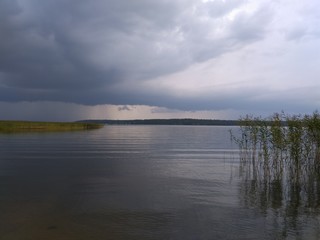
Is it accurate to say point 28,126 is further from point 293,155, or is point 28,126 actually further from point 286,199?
point 286,199

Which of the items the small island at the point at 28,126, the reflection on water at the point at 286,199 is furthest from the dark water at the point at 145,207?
the small island at the point at 28,126

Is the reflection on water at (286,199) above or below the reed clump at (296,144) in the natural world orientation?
below

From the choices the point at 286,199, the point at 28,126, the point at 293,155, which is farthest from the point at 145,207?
the point at 28,126

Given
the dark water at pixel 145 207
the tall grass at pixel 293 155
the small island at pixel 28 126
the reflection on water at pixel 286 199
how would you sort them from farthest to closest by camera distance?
the small island at pixel 28 126, the tall grass at pixel 293 155, the reflection on water at pixel 286 199, the dark water at pixel 145 207

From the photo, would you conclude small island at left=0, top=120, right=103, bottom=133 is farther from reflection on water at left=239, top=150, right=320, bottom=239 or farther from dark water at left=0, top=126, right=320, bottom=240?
reflection on water at left=239, top=150, right=320, bottom=239

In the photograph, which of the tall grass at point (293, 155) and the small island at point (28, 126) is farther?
the small island at point (28, 126)

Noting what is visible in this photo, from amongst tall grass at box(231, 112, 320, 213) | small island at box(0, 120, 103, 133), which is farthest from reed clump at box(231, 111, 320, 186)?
small island at box(0, 120, 103, 133)

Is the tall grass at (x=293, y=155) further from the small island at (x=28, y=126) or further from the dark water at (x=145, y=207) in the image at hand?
the small island at (x=28, y=126)

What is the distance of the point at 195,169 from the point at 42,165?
1246 cm

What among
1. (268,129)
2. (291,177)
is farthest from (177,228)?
(268,129)

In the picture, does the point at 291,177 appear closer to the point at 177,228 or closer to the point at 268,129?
the point at 268,129

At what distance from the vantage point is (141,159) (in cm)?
3356

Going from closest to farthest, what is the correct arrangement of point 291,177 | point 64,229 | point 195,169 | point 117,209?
point 64,229 < point 117,209 < point 291,177 < point 195,169

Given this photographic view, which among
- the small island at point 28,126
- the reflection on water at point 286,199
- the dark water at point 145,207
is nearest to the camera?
the dark water at point 145,207
